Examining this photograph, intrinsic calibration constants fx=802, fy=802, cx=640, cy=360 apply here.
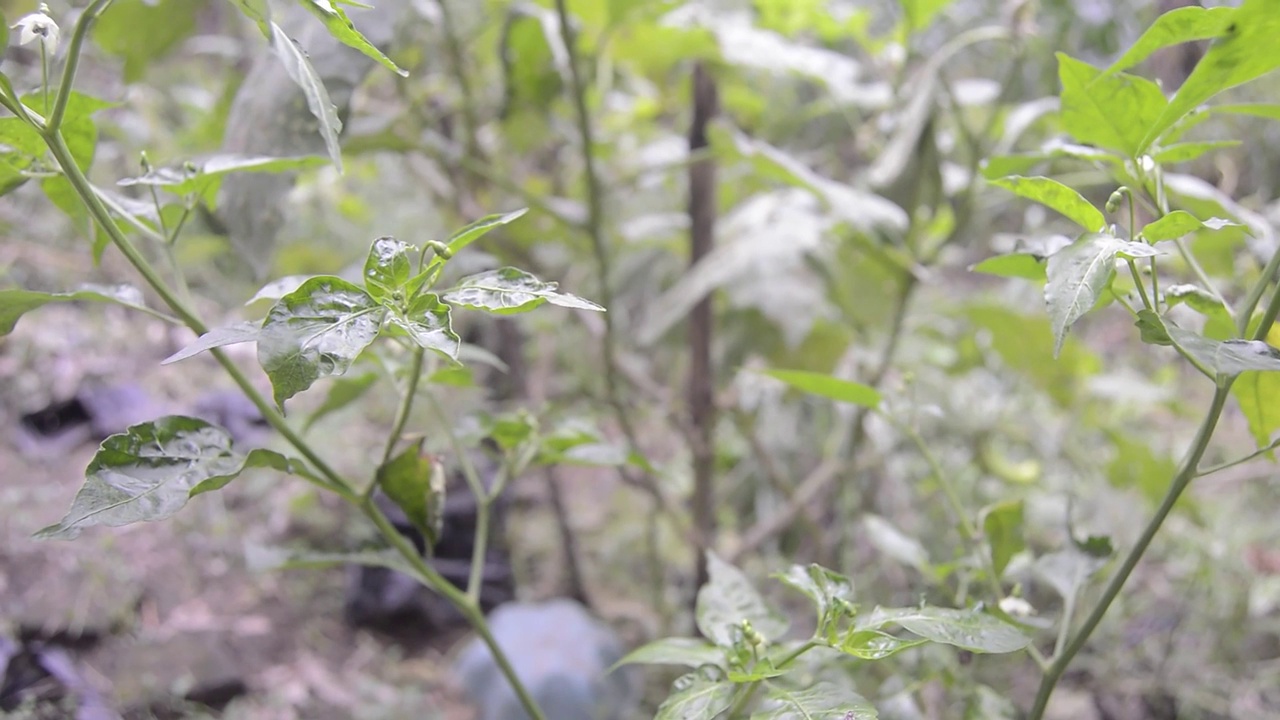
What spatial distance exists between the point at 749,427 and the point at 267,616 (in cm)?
107

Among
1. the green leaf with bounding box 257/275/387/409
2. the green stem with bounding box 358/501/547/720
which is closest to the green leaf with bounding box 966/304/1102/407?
the green stem with bounding box 358/501/547/720

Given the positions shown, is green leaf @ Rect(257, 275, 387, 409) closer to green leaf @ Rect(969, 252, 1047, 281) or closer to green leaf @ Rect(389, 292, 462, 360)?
green leaf @ Rect(389, 292, 462, 360)

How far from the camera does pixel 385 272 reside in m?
0.34

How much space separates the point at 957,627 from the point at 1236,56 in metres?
0.28

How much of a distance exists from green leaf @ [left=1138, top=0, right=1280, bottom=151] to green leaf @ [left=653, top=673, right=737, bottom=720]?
1.10 feet

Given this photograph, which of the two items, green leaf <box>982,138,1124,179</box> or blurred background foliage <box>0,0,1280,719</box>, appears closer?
green leaf <box>982,138,1124,179</box>

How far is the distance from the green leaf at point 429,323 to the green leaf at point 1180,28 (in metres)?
0.33

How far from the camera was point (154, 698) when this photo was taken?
3.90 ft

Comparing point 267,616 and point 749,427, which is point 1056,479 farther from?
point 267,616

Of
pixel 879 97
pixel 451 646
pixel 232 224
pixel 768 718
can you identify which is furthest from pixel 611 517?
pixel 768 718

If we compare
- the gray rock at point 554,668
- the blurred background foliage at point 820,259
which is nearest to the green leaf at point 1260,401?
the blurred background foliage at point 820,259

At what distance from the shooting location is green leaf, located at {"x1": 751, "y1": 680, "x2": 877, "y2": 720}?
35 cm

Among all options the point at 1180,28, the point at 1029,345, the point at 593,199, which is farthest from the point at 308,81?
the point at 1029,345

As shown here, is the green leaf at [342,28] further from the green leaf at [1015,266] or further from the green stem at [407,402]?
the green leaf at [1015,266]
